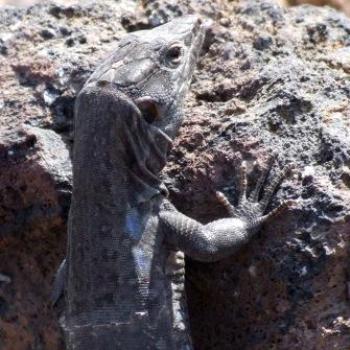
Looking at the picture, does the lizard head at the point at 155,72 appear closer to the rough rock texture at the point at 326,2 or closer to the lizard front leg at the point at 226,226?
the lizard front leg at the point at 226,226

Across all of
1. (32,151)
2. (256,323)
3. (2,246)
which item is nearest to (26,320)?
(2,246)

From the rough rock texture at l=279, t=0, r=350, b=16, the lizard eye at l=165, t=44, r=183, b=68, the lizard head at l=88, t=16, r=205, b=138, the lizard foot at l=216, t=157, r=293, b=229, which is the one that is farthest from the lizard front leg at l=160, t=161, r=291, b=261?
the rough rock texture at l=279, t=0, r=350, b=16

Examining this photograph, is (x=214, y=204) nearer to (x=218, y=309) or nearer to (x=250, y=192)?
(x=250, y=192)

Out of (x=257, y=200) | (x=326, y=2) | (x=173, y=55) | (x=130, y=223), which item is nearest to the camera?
(x=130, y=223)

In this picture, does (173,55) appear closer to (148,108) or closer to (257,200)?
(148,108)

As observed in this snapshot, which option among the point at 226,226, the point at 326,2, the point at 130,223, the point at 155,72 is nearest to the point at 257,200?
the point at 226,226

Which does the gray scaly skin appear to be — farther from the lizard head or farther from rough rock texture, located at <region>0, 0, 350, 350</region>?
rough rock texture, located at <region>0, 0, 350, 350</region>

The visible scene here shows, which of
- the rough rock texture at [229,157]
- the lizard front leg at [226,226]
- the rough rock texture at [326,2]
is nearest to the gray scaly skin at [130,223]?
the lizard front leg at [226,226]
